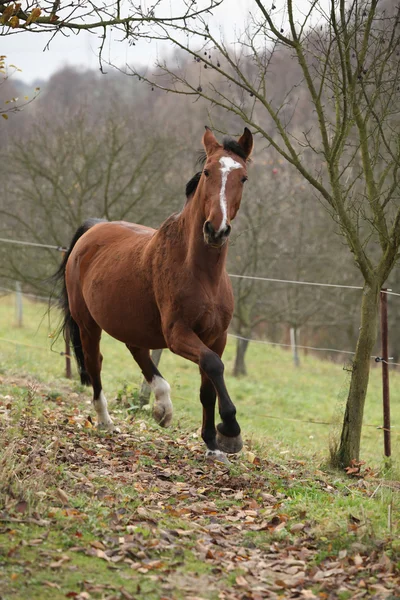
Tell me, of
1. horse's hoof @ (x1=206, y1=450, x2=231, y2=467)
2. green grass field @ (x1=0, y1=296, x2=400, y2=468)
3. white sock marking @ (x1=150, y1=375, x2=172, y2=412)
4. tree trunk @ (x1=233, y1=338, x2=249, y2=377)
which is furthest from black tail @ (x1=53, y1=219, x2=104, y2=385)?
tree trunk @ (x1=233, y1=338, x2=249, y2=377)

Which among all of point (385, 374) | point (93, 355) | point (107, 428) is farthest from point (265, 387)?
point (107, 428)

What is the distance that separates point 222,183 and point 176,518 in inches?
96.0

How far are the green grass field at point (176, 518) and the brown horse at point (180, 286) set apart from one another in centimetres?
49

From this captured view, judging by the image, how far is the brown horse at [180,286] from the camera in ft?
17.5

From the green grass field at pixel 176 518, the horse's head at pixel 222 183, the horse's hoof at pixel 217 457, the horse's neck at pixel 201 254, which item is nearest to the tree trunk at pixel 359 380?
the green grass field at pixel 176 518

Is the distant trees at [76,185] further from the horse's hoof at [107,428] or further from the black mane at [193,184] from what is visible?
the black mane at [193,184]

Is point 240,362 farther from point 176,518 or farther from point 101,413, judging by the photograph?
point 176,518

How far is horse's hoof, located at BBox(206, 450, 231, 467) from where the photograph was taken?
598cm

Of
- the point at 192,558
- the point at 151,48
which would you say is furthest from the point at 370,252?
the point at 192,558

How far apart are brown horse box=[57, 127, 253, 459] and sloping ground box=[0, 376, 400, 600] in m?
0.64

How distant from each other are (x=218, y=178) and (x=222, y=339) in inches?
56.4

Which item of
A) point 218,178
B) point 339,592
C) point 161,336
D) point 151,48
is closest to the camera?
point 339,592

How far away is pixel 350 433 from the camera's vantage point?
21.0 feet

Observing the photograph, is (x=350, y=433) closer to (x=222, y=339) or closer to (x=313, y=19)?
(x=222, y=339)
